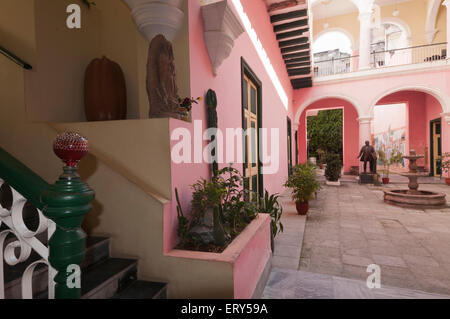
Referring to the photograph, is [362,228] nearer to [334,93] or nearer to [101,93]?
[101,93]

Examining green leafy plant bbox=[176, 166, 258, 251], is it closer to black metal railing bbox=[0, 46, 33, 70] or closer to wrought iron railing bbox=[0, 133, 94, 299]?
wrought iron railing bbox=[0, 133, 94, 299]

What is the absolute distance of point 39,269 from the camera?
150 centimetres

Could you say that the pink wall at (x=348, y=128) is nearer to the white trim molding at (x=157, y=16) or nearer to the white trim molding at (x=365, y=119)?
the white trim molding at (x=365, y=119)

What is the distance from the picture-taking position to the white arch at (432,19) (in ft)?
39.3

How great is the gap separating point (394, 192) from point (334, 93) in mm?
6334

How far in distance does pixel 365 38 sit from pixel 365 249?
10725mm

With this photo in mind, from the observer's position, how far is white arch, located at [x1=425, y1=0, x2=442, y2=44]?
11969mm

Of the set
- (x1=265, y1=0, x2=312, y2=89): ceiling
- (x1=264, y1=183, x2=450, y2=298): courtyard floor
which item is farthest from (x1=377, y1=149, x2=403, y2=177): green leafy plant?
(x1=264, y1=183, x2=450, y2=298): courtyard floor

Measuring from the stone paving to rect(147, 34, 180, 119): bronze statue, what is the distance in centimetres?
238

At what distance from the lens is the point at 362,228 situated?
4465mm

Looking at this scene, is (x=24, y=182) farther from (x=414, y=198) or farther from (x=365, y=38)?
(x=365, y=38)

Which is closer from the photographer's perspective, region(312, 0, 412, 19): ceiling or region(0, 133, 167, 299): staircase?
region(0, 133, 167, 299): staircase

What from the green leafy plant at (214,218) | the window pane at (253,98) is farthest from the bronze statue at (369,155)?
the green leafy plant at (214,218)

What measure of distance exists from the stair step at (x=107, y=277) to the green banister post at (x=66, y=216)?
593 mm
